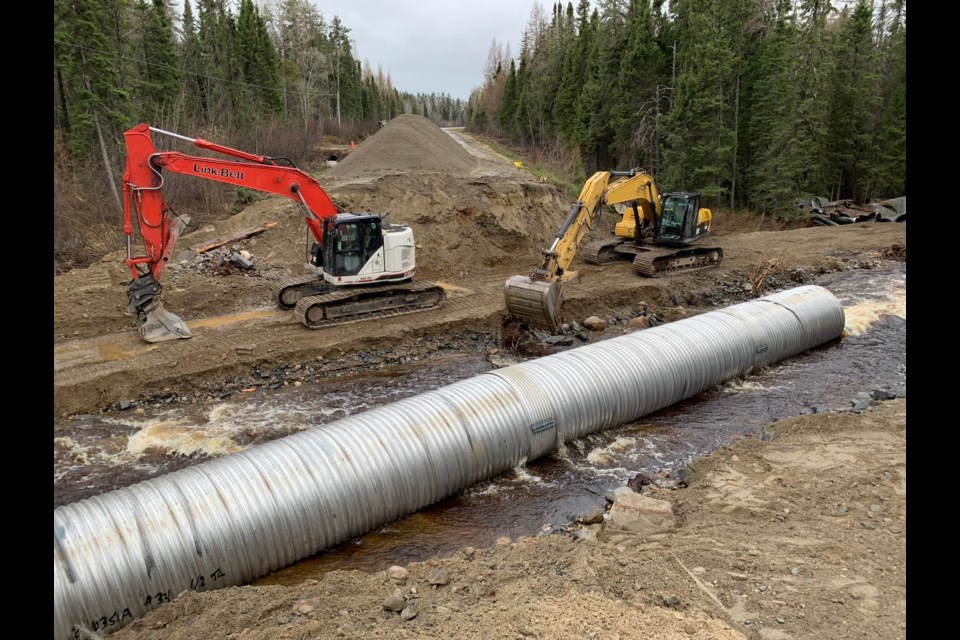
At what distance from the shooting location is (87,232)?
21.7 m

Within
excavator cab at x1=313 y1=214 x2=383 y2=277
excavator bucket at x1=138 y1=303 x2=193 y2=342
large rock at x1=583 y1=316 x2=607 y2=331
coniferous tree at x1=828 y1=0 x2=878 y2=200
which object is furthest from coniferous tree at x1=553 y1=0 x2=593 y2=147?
excavator bucket at x1=138 y1=303 x2=193 y2=342

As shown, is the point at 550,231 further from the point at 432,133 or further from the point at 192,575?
the point at 192,575

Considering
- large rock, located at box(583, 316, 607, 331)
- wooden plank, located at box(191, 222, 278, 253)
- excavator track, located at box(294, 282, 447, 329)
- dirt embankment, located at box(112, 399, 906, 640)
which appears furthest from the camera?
wooden plank, located at box(191, 222, 278, 253)

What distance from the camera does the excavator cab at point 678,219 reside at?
21.3m

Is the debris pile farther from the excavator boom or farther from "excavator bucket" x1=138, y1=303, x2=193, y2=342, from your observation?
"excavator bucket" x1=138, y1=303, x2=193, y2=342

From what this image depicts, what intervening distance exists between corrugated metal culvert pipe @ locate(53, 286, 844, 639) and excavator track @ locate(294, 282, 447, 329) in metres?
6.81

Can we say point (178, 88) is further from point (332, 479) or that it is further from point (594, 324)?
point (332, 479)

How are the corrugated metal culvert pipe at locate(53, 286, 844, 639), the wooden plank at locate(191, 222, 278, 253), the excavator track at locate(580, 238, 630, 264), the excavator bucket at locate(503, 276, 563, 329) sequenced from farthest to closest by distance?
the excavator track at locate(580, 238, 630, 264), the wooden plank at locate(191, 222, 278, 253), the excavator bucket at locate(503, 276, 563, 329), the corrugated metal culvert pipe at locate(53, 286, 844, 639)

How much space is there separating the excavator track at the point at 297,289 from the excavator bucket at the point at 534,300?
515 centimetres

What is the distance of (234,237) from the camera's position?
2144 centimetres

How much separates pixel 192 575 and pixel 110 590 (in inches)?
30.4

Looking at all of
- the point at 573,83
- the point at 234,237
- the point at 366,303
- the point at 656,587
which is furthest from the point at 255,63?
the point at 656,587

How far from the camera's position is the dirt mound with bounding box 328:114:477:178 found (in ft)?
90.8

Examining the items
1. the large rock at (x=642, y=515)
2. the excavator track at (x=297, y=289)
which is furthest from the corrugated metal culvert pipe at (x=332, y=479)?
the excavator track at (x=297, y=289)
